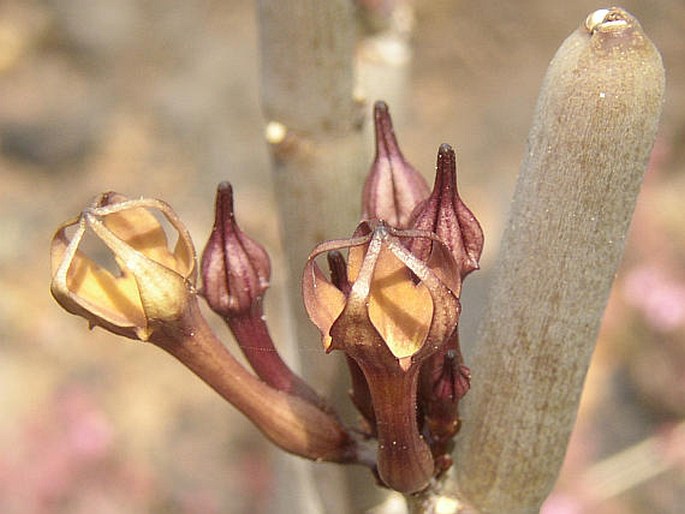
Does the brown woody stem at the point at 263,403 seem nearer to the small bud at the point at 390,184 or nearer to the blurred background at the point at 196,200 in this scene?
the small bud at the point at 390,184

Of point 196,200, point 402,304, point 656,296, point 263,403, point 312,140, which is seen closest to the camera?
point 402,304

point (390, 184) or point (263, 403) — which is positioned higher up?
point (390, 184)

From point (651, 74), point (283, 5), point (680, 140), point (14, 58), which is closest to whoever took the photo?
point (651, 74)

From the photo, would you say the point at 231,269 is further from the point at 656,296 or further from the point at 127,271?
the point at 656,296

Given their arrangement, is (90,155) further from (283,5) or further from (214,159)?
(283,5)

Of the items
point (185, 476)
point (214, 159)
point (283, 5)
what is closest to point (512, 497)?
point (283, 5)

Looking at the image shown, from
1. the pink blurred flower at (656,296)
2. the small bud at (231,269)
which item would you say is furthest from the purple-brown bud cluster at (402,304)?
the pink blurred flower at (656,296)

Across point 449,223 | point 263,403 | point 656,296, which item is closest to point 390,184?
point 449,223
